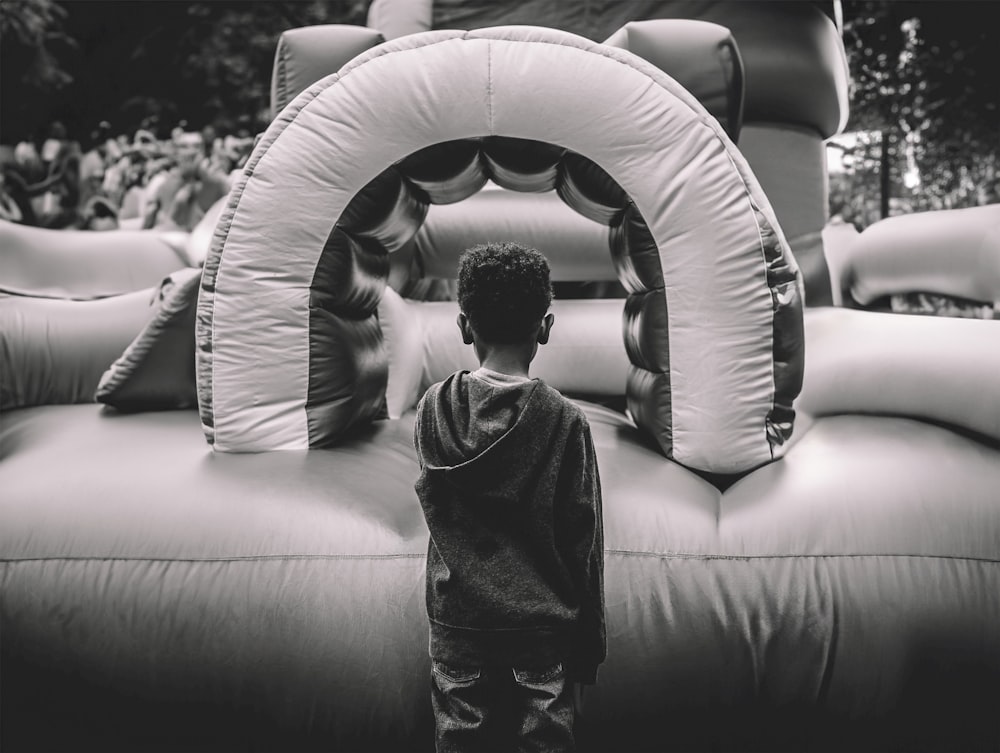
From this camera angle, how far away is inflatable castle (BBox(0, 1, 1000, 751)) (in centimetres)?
144

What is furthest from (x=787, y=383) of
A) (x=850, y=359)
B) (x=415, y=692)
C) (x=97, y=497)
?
(x=97, y=497)

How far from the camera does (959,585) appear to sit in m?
1.48

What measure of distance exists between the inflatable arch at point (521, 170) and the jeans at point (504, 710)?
75cm

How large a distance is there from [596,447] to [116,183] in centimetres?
799

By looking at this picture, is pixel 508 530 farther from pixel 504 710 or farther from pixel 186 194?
pixel 186 194

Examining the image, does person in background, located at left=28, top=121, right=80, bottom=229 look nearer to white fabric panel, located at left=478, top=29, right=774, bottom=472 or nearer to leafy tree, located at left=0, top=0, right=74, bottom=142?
leafy tree, located at left=0, top=0, right=74, bottom=142

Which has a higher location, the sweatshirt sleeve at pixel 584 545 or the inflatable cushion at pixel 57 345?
the sweatshirt sleeve at pixel 584 545

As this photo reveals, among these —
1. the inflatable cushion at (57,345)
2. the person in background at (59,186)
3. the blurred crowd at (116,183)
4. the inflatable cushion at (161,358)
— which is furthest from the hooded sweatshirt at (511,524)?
the person in background at (59,186)

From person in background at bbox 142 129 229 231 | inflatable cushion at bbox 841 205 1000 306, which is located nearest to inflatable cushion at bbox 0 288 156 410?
inflatable cushion at bbox 841 205 1000 306

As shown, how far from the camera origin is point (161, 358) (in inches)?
87.7

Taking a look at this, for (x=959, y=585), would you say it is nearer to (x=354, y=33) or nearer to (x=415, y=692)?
(x=415, y=692)

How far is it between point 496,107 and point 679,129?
40 cm

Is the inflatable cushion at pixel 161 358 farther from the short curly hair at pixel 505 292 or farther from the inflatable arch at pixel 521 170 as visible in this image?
the short curly hair at pixel 505 292

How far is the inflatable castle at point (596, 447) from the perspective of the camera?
4.73 ft
